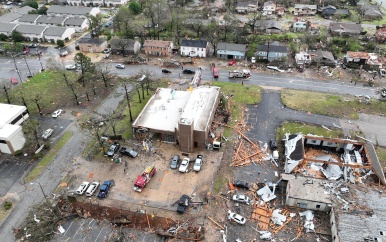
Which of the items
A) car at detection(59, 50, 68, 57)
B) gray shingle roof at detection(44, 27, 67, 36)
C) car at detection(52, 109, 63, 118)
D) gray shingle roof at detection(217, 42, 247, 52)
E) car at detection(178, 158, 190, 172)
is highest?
gray shingle roof at detection(44, 27, 67, 36)

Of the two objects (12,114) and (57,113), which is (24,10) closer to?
(57,113)

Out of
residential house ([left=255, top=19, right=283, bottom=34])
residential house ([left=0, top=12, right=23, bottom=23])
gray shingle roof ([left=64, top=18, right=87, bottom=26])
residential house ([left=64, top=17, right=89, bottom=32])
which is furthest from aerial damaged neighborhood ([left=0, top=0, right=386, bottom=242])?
residential house ([left=0, top=12, right=23, bottom=23])

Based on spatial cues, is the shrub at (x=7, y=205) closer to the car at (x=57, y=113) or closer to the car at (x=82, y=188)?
the car at (x=82, y=188)

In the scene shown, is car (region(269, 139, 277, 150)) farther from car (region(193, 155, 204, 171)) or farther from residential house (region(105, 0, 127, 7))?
residential house (region(105, 0, 127, 7))

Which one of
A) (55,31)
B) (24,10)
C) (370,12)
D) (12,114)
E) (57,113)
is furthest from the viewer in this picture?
(24,10)

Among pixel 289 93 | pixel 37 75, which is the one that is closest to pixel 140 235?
pixel 289 93

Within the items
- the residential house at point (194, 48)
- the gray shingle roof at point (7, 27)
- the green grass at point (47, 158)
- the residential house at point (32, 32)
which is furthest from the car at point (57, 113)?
the gray shingle roof at point (7, 27)

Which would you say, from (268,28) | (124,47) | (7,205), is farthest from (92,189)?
(268,28)
